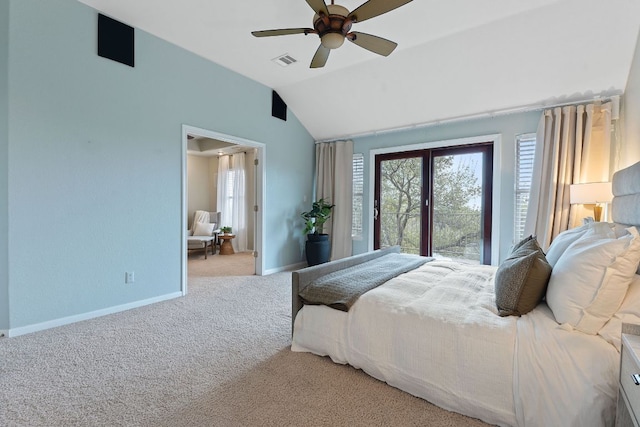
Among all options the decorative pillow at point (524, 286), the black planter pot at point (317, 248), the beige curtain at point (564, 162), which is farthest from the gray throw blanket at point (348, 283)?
the black planter pot at point (317, 248)

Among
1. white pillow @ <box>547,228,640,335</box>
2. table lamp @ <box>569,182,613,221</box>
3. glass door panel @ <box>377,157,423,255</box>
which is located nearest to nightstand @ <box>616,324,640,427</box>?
white pillow @ <box>547,228,640,335</box>

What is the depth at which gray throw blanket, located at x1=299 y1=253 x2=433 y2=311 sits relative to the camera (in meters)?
2.00

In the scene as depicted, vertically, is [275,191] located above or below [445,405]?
above

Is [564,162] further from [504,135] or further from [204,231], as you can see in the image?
[204,231]

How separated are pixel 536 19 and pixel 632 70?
1102mm

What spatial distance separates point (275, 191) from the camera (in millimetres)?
4992

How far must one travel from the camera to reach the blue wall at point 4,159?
2.46 meters

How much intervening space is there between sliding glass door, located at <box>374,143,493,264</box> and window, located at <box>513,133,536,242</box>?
33 centimetres

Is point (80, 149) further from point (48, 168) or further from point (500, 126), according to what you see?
point (500, 126)

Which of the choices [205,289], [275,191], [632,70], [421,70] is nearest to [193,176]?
[275,191]

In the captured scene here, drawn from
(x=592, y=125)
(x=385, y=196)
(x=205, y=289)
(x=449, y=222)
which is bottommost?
(x=205, y=289)

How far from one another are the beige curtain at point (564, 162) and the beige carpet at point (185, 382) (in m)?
3.07

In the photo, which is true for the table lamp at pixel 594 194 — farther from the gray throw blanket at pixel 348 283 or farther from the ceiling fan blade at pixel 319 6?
the ceiling fan blade at pixel 319 6

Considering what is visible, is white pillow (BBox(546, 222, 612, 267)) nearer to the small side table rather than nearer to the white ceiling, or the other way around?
the white ceiling
